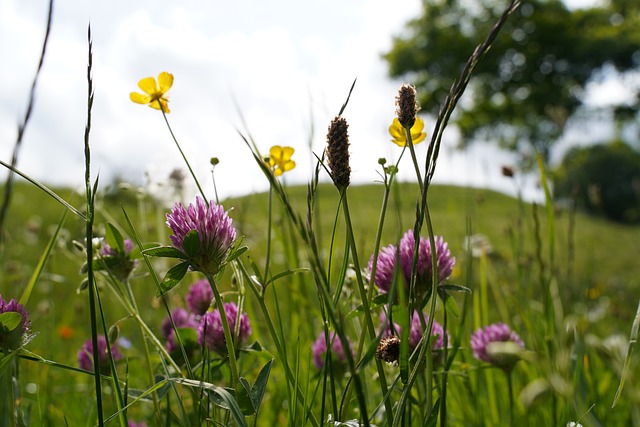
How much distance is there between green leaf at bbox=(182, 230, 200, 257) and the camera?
624 millimetres

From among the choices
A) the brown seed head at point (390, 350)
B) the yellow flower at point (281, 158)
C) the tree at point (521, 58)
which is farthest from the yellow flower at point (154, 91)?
the tree at point (521, 58)

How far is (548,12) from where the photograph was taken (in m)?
18.3

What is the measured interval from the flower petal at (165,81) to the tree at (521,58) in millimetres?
16613

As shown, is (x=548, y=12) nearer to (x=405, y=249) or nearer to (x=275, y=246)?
(x=275, y=246)

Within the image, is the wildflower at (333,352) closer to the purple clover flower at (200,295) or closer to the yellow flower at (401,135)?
the purple clover flower at (200,295)

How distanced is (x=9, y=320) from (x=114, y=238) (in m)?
0.23

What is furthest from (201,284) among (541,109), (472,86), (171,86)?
(472,86)

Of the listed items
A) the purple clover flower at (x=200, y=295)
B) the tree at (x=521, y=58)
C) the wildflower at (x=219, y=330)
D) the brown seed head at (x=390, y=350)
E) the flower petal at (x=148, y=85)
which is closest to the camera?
the brown seed head at (x=390, y=350)

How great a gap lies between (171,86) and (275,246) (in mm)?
5958

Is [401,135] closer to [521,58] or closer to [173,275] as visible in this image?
[173,275]

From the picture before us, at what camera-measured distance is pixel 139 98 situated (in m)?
0.78

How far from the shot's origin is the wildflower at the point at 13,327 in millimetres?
625

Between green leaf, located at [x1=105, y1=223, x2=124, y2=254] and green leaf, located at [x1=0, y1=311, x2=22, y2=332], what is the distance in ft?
0.68

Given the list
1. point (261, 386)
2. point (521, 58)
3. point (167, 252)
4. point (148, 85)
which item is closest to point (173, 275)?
point (167, 252)
